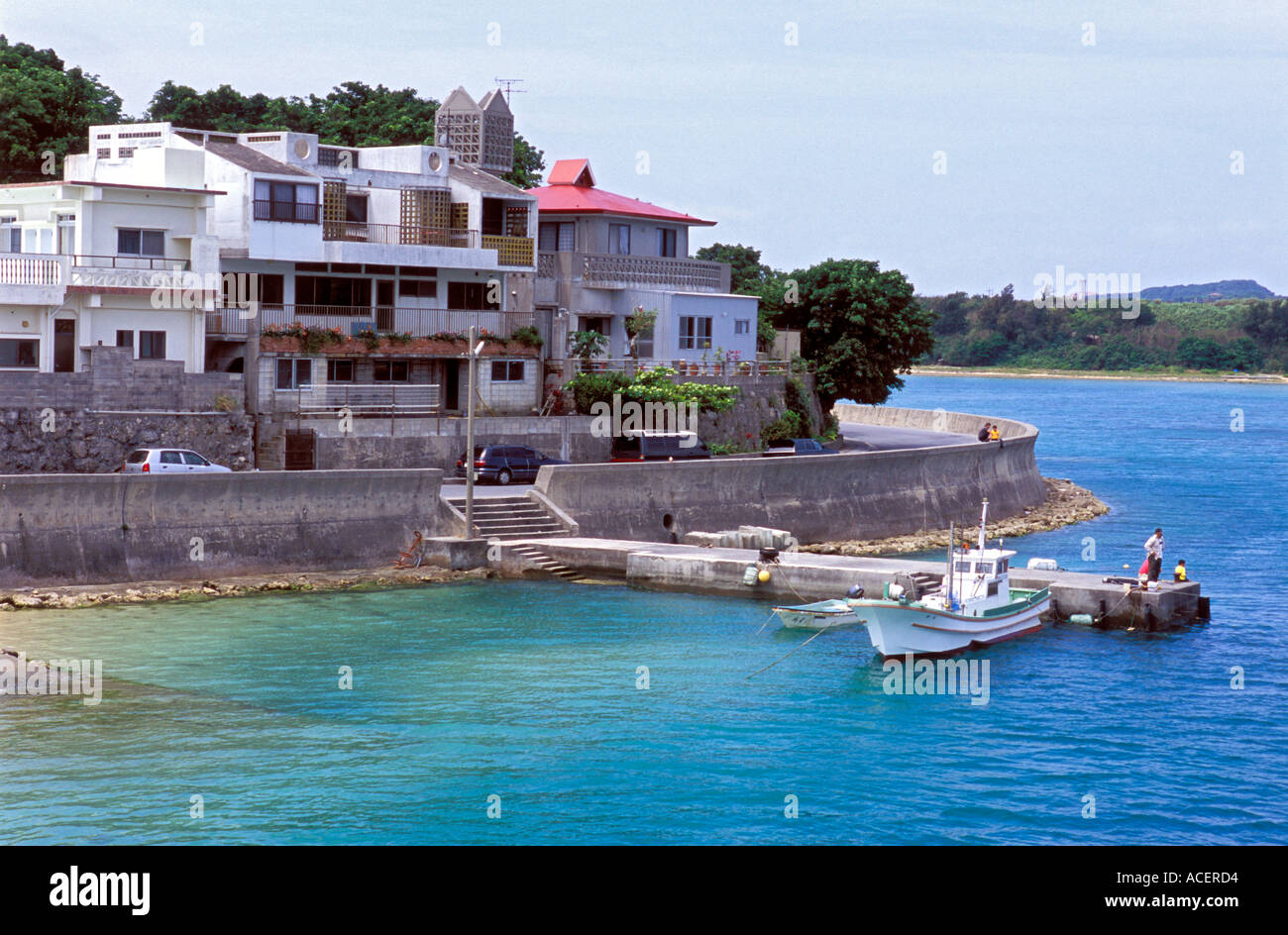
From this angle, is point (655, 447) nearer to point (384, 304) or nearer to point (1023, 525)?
point (384, 304)

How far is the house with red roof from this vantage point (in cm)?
6469

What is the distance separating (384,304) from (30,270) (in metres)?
14.3

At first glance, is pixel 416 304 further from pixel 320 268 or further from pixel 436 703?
pixel 436 703

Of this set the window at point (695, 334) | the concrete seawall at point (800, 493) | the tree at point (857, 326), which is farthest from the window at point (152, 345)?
the tree at point (857, 326)

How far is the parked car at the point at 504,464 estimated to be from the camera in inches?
1972

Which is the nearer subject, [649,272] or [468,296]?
[468,296]

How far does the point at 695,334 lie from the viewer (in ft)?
220

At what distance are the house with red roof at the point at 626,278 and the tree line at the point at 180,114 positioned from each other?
1177 centimetres

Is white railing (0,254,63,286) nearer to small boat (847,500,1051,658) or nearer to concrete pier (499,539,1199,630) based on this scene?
concrete pier (499,539,1199,630)

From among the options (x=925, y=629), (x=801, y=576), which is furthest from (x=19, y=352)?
(x=925, y=629)

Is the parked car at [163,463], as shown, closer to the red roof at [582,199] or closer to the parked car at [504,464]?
the parked car at [504,464]

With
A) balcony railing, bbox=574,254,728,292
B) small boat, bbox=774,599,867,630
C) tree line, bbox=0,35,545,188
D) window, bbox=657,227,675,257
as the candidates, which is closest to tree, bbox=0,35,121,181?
tree line, bbox=0,35,545,188
